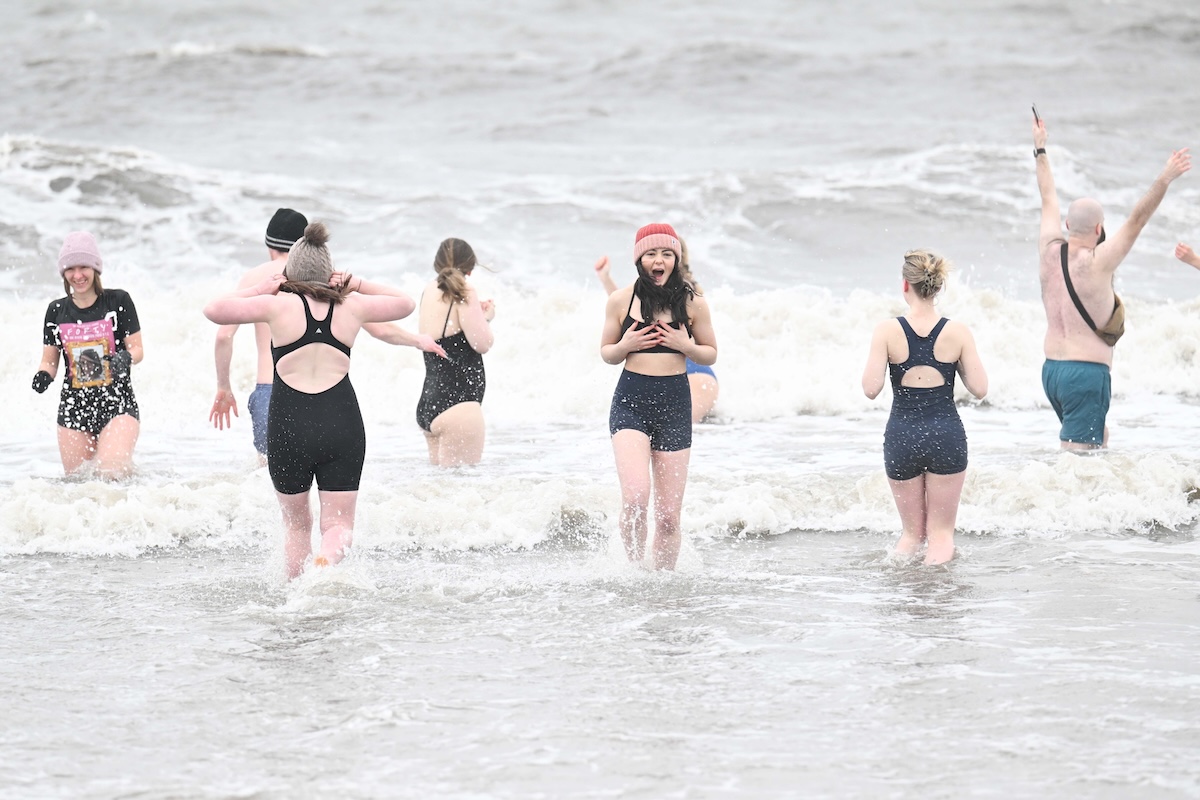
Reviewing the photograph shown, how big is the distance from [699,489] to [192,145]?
18.6 meters

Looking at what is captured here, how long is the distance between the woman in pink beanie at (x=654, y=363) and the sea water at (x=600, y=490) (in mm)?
550

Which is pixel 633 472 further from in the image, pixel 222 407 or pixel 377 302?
pixel 222 407

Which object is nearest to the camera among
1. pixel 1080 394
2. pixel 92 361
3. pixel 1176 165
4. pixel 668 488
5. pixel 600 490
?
pixel 668 488

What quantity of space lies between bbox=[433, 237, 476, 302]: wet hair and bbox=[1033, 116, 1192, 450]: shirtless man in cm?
379

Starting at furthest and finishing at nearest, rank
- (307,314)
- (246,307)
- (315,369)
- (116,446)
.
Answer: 1. (116,446)
2. (315,369)
3. (307,314)
4. (246,307)

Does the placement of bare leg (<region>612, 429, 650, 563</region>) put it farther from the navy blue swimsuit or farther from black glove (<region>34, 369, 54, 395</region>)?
black glove (<region>34, 369, 54, 395</region>)

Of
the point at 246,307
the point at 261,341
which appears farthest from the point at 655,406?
the point at 261,341

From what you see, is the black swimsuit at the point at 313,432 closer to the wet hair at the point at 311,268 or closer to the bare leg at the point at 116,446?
the wet hair at the point at 311,268

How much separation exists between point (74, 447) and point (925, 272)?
5889mm

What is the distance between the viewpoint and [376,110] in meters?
28.5

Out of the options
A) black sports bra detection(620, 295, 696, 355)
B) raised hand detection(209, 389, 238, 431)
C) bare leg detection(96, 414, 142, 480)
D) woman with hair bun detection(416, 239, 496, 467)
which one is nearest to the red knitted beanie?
black sports bra detection(620, 295, 696, 355)

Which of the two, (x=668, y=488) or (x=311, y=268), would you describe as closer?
(x=311, y=268)

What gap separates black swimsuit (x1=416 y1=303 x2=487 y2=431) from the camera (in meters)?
9.34

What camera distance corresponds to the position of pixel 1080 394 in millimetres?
8453
